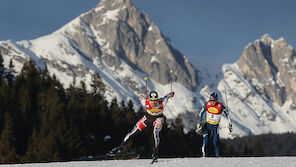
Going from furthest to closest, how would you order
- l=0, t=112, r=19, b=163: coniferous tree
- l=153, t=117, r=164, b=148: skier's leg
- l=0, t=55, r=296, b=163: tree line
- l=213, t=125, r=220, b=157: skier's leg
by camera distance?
l=0, t=55, r=296, b=163: tree line
l=0, t=112, r=19, b=163: coniferous tree
l=213, t=125, r=220, b=157: skier's leg
l=153, t=117, r=164, b=148: skier's leg

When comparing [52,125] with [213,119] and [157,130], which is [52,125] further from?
[213,119]

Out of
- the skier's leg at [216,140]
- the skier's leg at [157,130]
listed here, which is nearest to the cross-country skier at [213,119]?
the skier's leg at [216,140]

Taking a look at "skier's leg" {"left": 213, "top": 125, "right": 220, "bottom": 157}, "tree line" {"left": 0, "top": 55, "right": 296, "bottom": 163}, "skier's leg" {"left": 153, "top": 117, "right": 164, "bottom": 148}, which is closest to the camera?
"skier's leg" {"left": 153, "top": 117, "right": 164, "bottom": 148}

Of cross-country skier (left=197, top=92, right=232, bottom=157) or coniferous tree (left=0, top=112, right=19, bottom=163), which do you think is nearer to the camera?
cross-country skier (left=197, top=92, right=232, bottom=157)

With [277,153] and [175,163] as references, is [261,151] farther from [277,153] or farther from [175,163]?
[277,153]

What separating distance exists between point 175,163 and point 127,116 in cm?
4651

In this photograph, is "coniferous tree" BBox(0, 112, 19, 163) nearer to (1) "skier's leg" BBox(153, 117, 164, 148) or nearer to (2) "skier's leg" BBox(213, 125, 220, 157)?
(1) "skier's leg" BBox(153, 117, 164, 148)

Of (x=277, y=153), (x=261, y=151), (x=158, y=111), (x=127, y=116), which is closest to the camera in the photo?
(x=158, y=111)

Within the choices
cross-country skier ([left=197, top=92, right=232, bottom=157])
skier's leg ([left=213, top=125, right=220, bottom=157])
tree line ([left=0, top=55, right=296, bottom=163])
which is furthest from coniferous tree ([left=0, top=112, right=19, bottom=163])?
skier's leg ([left=213, top=125, right=220, bottom=157])

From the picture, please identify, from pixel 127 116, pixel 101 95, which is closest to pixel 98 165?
pixel 127 116

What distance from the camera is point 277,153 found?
7362 inches

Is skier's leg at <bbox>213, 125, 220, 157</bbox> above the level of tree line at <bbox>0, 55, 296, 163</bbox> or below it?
below

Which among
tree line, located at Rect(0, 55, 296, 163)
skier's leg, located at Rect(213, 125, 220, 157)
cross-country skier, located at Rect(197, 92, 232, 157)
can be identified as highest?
tree line, located at Rect(0, 55, 296, 163)

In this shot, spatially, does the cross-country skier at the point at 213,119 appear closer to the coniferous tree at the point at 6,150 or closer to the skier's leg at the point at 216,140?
the skier's leg at the point at 216,140
